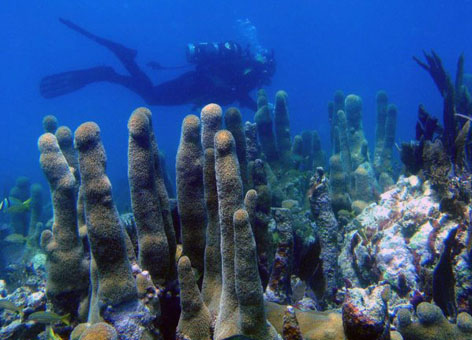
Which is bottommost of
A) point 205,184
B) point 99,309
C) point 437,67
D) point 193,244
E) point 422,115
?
point 99,309

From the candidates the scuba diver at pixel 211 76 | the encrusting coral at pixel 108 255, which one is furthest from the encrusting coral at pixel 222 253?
the scuba diver at pixel 211 76

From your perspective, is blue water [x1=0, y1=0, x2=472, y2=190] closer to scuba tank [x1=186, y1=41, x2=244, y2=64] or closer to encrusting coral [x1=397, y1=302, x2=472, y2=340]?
scuba tank [x1=186, y1=41, x2=244, y2=64]

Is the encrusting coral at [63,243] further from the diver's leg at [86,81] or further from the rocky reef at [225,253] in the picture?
the diver's leg at [86,81]

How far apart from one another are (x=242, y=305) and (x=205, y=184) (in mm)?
1029

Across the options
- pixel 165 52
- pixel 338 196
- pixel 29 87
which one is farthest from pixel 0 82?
pixel 338 196

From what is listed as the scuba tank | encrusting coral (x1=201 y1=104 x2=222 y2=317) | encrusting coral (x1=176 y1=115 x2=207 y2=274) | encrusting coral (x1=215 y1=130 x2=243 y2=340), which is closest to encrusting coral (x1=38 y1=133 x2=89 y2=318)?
encrusting coral (x1=176 y1=115 x2=207 y2=274)

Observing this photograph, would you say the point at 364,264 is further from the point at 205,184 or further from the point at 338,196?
the point at 205,184

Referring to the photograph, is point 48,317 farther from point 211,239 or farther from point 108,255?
point 211,239

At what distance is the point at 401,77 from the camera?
114 m

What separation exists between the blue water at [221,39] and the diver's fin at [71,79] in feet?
192

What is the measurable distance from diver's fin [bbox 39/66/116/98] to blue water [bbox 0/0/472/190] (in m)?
58.4

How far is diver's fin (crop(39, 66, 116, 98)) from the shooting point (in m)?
12.7

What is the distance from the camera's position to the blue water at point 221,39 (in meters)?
77.8

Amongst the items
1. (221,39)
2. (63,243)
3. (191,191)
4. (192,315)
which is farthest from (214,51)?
(221,39)
